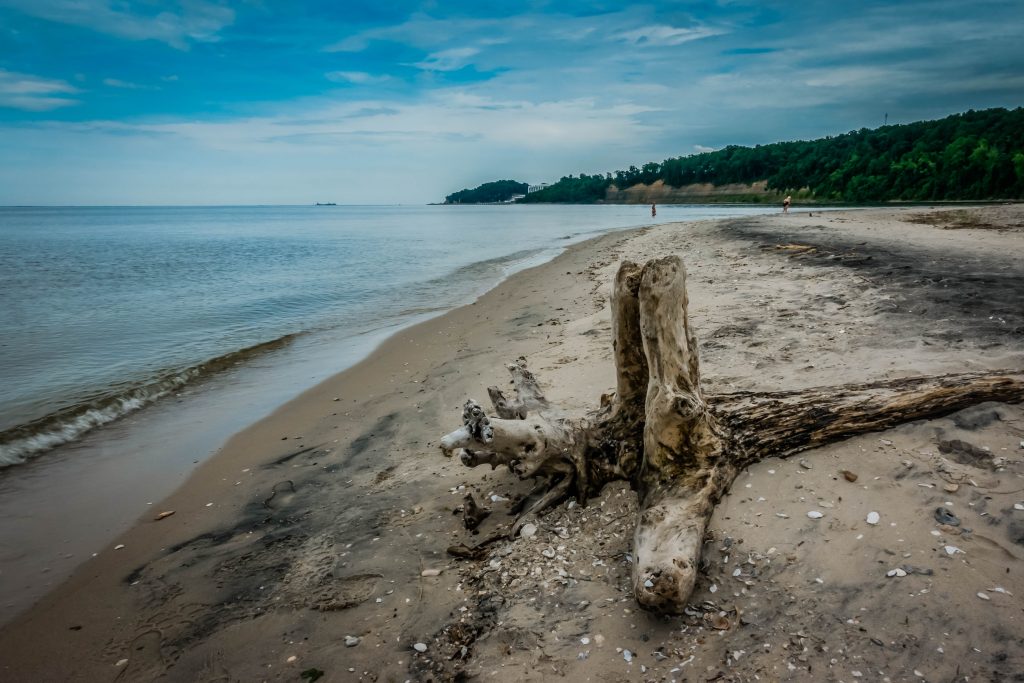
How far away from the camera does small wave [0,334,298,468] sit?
744 centimetres

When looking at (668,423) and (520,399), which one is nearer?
(668,423)

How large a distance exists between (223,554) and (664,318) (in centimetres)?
418

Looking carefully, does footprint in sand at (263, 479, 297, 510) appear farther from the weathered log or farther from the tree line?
the tree line

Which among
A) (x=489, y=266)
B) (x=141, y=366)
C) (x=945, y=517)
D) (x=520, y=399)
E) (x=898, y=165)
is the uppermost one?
(x=898, y=165)

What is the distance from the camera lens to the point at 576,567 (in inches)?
152

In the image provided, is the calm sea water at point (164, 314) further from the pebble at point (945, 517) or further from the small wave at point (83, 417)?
the pebble at point (945, 517)

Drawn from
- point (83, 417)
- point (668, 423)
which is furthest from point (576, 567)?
point (83, 417)

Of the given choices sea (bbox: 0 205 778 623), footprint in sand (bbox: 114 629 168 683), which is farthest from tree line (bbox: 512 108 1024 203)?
footprint in sand (bbox: 114 629 168 683)

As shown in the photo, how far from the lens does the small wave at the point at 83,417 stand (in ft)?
24.4

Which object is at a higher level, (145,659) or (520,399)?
(520,399)

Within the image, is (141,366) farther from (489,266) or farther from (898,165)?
(898,165)

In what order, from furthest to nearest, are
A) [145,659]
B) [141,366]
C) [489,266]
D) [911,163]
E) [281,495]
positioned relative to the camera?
[911,163]
[489,266]
[141,366]
[281,495]
[145,659]

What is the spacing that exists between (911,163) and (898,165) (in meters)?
2.49

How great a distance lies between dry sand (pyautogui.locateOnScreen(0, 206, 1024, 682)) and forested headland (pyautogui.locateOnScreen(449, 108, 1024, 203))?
70779 mm
